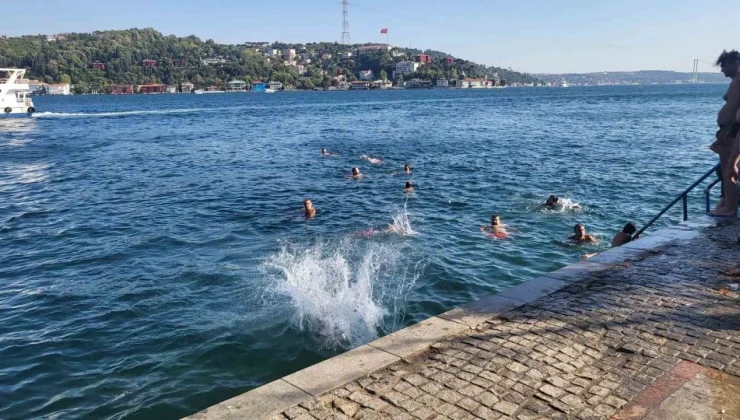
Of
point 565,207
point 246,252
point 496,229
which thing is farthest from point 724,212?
point 246,252

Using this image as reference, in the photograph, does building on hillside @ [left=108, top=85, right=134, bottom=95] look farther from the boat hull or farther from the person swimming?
the person swimming

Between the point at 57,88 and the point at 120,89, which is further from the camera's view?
the point at 120,89

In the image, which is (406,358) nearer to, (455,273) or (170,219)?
(455,273)

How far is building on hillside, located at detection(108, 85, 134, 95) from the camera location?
18479 cm

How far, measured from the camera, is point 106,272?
40.5 feet

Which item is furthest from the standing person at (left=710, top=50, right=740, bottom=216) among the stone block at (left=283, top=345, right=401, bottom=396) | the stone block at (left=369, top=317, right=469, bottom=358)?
the stone block at (left=283, top=345, right=401, bottom=396)

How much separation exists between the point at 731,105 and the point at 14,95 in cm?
8085

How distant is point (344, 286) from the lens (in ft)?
32.5

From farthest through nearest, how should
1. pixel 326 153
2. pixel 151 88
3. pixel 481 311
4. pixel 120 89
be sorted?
pixel 151 88 < pixel 120 89 < pixel 326 153 < pixel 481 311

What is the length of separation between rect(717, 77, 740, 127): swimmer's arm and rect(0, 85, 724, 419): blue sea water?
421cm

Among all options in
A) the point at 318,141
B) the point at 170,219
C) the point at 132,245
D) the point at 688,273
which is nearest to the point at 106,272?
the point at 132,245

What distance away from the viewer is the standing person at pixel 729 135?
978 cm

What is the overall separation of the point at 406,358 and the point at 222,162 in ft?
90.1

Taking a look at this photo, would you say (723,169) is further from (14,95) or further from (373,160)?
(14,95)
